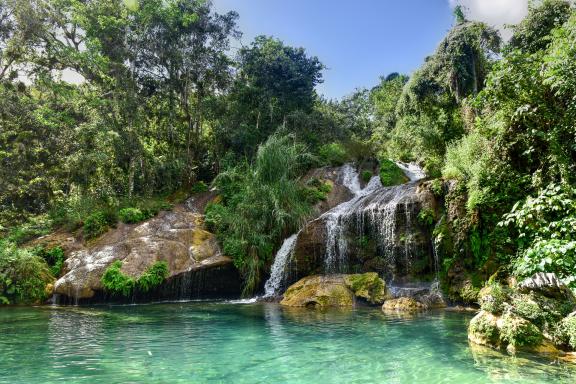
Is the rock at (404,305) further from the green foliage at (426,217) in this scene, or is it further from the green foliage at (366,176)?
the green foliage at (366,176)

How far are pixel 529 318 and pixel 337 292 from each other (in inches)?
224

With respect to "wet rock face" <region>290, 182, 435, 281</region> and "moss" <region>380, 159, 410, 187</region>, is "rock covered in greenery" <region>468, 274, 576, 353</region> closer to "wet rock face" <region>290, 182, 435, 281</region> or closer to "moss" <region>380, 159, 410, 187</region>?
"wet rock face" <region>290, 182, 435, 281</region>

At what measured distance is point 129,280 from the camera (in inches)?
516

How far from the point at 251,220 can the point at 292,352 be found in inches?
352

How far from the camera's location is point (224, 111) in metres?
23.4

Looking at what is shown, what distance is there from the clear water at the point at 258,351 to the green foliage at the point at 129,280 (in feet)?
9.72

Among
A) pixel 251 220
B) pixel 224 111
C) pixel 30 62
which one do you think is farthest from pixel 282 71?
pixel 30 62

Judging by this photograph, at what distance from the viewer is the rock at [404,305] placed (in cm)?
1028

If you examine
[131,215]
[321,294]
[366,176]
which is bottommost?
[321,294]

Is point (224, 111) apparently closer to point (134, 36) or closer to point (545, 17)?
point (134, 36)

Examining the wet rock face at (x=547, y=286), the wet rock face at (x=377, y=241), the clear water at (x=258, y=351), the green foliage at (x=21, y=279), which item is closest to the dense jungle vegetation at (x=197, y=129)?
the green foliage at (x=21, y=279)

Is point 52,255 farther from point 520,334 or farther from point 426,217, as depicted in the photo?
point 520,334

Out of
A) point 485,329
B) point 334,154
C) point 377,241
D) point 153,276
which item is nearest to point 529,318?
point 485,329

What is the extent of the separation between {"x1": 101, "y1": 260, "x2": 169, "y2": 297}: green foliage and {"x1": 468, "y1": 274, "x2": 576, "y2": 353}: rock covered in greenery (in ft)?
32.5
